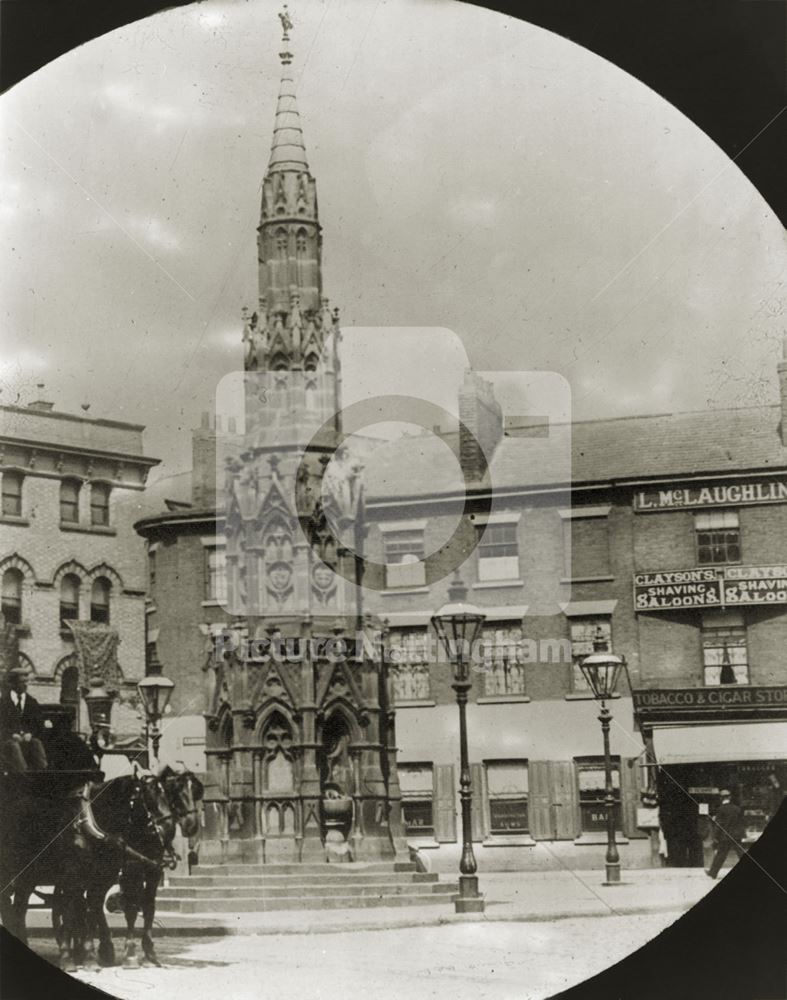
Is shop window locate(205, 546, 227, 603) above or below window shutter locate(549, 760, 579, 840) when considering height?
above

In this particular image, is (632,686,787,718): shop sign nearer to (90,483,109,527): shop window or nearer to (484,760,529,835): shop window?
(484,760,529,835): shop window

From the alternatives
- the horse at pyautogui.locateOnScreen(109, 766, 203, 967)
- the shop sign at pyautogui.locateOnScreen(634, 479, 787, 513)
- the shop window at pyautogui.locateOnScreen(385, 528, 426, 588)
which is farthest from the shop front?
the horse at pyautogui.locateOnScreen(109, 766, 203, 967)

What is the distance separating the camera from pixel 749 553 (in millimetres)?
7793

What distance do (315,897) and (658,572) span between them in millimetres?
3021

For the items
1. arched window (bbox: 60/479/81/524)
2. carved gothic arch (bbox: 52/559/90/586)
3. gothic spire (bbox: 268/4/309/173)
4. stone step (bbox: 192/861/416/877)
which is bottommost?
stone step (bbox: 192/861/416/877)

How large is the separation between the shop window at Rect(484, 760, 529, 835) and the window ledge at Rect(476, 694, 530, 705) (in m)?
0.37

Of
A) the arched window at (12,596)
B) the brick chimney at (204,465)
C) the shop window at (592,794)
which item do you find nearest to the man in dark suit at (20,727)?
the arched window at (12,596)

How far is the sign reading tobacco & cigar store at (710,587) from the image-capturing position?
25.3 ft

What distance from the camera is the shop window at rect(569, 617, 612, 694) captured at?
7.64 metres

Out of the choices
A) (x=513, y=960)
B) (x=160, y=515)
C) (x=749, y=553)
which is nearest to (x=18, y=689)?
(x=160, y=515)

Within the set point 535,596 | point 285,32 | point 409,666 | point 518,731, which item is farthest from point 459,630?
point 285,32

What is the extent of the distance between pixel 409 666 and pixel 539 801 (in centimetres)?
118

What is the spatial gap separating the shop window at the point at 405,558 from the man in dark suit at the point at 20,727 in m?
2.54

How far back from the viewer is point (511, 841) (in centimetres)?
748
